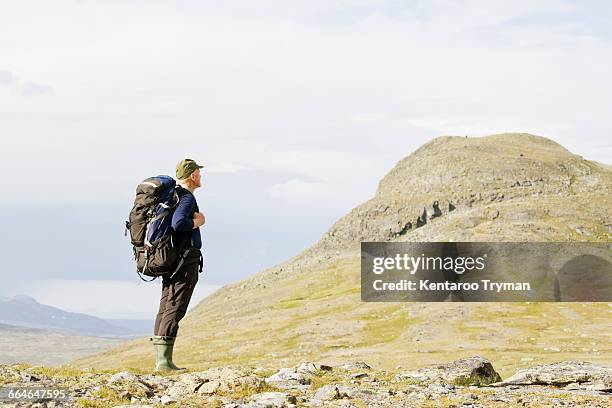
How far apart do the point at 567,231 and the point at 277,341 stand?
69.3 metres

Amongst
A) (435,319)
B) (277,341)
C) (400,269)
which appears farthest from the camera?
(400,269)

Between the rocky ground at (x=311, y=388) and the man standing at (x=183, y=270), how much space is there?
1.18m

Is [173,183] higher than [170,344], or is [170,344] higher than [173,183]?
[173,183]

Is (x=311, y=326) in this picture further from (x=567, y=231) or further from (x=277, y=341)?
(x=567, y=231)

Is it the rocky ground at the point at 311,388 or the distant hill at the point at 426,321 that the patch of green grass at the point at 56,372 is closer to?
the rocky ground at the point at 311,388

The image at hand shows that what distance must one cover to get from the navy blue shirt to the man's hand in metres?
0.10

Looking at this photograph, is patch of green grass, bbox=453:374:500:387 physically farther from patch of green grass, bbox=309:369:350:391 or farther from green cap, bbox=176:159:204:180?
green cap, bbox=176:159:204:180

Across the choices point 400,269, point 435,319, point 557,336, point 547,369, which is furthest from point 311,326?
point 547,369

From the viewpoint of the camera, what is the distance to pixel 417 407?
601 inches

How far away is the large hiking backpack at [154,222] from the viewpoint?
17484mm

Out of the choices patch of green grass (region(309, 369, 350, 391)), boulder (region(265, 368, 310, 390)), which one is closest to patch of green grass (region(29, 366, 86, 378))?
boulder (region(265, 368, 310, 390))

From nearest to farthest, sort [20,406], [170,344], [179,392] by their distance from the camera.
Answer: [20,406]
[179,392]
[170,344]

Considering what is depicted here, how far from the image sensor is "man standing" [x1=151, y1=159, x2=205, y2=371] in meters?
17.9

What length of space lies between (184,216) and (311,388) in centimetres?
473
